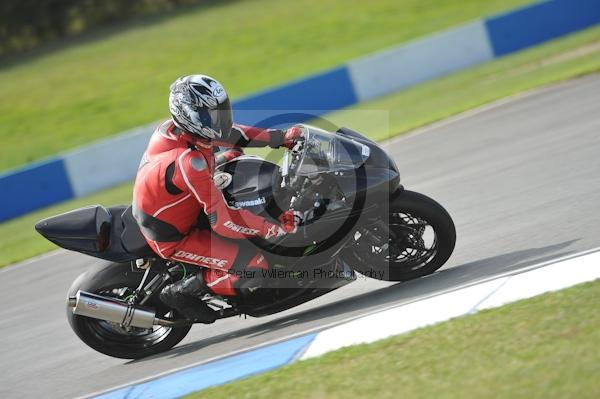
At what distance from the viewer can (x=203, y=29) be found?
26328mm

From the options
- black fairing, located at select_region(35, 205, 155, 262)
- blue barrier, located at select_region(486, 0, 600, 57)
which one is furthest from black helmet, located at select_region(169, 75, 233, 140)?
blue barrier, located at select_region(486, 0, 600, 57)

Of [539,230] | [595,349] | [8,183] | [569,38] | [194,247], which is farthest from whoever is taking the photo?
[569,38]

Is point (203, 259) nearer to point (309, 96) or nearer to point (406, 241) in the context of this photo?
point (406, 241)

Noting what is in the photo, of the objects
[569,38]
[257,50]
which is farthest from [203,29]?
[569,38]

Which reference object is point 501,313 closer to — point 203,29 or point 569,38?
point 569,38

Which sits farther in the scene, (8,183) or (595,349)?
(8,183)

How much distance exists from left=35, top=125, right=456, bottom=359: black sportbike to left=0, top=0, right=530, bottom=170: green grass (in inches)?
502

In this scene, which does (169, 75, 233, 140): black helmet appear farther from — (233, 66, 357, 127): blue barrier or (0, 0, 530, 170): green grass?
(0, 0, 530, 170): green grass

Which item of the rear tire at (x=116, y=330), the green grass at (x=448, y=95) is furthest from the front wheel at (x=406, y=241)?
the green grass at (x=448, y=95)

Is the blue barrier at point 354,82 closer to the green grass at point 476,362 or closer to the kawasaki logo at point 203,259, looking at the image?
the kawasaki logo at point 203,259

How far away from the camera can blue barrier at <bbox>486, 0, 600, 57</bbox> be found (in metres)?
17.4

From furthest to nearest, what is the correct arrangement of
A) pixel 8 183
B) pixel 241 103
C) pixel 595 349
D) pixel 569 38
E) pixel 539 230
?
pixel 569 38 < pixel 241 103 < pixel 8 183 < pixel 539 230 < pixel 595 349

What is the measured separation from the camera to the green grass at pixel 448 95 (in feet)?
40.5

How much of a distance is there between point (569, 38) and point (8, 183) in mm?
11339
